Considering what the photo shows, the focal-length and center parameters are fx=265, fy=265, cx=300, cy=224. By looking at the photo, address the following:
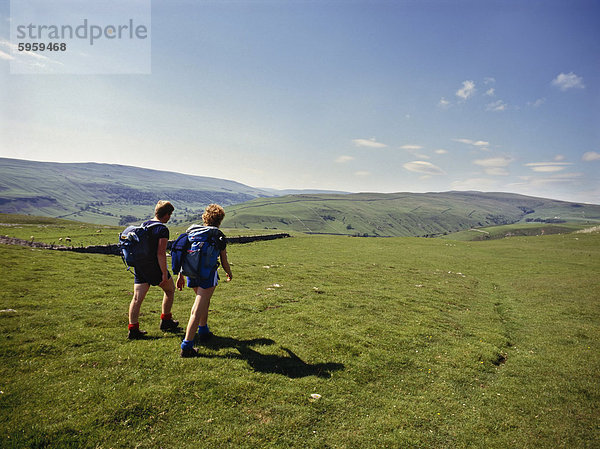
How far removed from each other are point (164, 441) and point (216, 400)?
1.41 meters

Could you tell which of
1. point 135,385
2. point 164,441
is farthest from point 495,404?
point 135,385

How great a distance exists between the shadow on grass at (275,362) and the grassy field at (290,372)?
2.3 inches

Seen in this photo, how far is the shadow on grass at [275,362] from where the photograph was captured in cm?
817

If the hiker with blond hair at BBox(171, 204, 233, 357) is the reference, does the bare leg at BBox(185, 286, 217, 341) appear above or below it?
below

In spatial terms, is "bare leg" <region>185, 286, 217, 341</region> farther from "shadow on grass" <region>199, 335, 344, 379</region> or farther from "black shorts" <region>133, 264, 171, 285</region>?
"black shorts" <region>133, 264, 171, 285</region>

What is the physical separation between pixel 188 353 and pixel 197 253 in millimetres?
3087

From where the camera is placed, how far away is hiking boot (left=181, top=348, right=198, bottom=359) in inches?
319

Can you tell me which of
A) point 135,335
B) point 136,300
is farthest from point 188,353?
point 136,300

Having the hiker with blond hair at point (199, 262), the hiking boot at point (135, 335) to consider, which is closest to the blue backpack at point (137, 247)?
the hiker with blond hair at point (199, 262)

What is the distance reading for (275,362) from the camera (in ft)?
28.1

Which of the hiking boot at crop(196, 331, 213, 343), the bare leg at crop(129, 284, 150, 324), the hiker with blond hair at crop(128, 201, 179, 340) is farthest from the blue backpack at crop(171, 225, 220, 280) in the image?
the hiking boot at crop(196, 331, 213, 343)

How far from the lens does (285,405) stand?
6820 mm

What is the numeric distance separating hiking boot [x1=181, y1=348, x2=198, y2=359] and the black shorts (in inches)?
95.6

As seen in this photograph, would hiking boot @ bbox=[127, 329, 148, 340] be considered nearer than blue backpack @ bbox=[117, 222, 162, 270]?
No
